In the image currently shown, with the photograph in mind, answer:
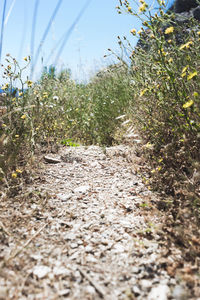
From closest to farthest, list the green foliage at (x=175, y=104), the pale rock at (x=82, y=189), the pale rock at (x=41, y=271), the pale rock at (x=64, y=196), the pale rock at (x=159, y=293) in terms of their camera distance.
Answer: the pale rock at (x=159, y=293), the pale rock at (x=41, y=271), the green foliage at (x=175, y=104), the pale rock at (x=64, y=196), the pale rock at (x=82, y=189)

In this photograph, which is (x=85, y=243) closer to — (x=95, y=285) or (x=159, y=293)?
(x=95, y=285)

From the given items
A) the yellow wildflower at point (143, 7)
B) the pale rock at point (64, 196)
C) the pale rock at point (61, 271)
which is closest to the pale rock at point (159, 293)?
the pale rock at point (61, 271)

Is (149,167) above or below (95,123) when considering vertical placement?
below

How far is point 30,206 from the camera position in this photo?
5.77 feet

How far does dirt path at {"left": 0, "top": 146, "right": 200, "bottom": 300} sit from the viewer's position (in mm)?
1113

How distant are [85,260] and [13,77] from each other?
1.84m

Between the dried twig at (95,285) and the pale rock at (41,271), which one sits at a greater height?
the pale rock at (41,271)

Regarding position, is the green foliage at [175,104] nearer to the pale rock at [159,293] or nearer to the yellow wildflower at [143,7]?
the yellow wildflower at [143,7]

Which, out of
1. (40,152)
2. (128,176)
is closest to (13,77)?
(40,152)

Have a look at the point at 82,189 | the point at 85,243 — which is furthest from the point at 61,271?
the point at 82,189

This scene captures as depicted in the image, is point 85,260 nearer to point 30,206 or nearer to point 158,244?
point 158,244

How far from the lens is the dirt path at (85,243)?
1.11m

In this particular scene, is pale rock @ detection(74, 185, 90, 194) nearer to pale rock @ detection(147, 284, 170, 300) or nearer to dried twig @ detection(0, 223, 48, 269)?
dried twig @ detection(0, 223, 48, 269)

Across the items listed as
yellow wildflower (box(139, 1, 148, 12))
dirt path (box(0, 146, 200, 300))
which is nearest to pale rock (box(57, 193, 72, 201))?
dirt path (box(0, 146, 200, 300))
